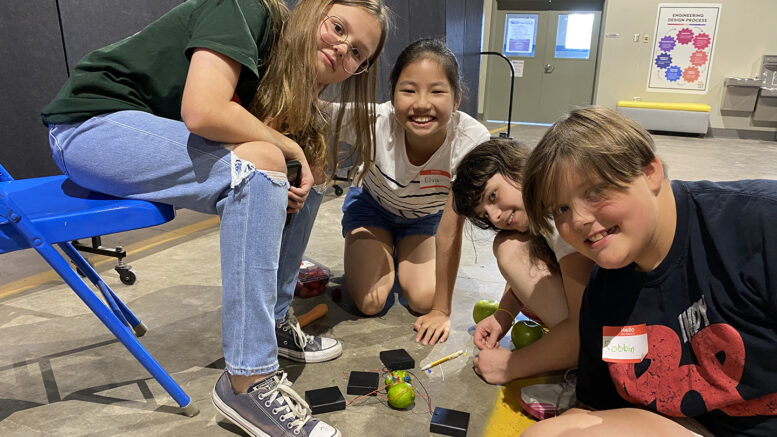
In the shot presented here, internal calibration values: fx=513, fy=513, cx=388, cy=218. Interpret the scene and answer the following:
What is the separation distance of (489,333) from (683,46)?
1040 centimetres

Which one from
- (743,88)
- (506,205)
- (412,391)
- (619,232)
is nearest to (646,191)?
(619,232)

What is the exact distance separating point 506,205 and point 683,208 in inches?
28.6

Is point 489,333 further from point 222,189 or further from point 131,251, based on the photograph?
point 131,251

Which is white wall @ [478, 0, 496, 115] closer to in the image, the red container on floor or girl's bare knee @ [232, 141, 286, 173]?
the red container on floor

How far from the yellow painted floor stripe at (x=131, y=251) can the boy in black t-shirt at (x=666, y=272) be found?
8.54 feet

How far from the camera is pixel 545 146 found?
1229 mm

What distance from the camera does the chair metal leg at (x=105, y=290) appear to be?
176cm

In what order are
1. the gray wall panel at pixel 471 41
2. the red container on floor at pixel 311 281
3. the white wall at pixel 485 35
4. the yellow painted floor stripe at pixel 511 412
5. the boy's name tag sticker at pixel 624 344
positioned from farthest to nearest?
the white wall at pixel 485 35 → the gray wall panel at pixel 471 41 → the red container on floor at pixel 311 281 → the yellow painted floor stripe at pixel 511 412 → the boy's name tag sticker at pixel 624 344

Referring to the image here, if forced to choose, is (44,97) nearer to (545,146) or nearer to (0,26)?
(0,26)

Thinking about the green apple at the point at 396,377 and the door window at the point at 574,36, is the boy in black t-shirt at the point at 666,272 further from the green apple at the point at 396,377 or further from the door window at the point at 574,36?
the door window at the point at 574,36

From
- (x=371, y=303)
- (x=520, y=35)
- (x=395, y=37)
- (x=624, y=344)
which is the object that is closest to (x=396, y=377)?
(x=371, y=303)

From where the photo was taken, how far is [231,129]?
1.36 metres

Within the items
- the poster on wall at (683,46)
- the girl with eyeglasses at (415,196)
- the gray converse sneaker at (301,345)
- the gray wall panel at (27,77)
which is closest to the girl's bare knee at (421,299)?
the girl with eyeglasses at (415,196)

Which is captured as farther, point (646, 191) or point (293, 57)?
point (293, 57)
